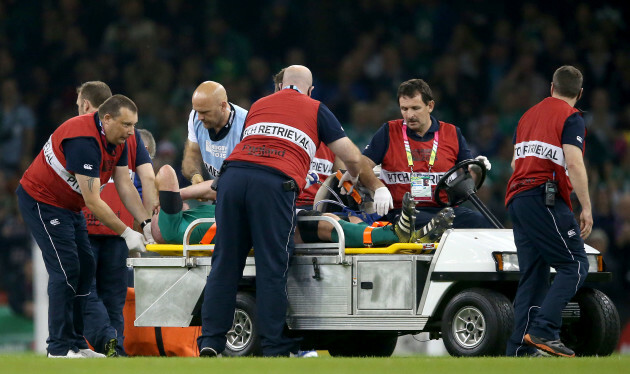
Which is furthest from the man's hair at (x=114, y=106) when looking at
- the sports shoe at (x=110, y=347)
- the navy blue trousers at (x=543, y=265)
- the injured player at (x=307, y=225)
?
the navy blue trousers at (x=543, y=265)

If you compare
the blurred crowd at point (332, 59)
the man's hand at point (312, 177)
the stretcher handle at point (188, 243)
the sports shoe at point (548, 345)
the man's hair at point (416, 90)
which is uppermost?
the blurred crowd at point (332, 59)

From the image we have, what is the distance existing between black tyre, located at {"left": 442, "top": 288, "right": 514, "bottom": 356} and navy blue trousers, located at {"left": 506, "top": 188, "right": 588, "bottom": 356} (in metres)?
0.08

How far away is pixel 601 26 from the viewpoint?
1628 centimetres

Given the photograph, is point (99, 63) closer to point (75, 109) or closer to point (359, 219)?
point (75, 109)

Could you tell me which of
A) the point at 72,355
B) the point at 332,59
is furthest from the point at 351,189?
the point at 332,59

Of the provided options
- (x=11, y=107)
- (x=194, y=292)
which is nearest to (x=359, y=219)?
(x=194, y=292)

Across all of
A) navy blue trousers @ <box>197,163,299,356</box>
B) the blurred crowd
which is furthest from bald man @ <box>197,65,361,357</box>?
the blurred crowd

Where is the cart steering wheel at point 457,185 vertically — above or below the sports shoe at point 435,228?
above

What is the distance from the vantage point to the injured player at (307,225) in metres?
8.12

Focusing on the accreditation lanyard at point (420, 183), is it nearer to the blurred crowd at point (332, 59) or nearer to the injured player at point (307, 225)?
the injured player at point (307, 225)

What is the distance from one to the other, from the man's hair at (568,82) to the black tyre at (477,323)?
153 cm

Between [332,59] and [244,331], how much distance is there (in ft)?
27.5

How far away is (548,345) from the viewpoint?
7707mm

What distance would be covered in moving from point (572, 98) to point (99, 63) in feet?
31.1
